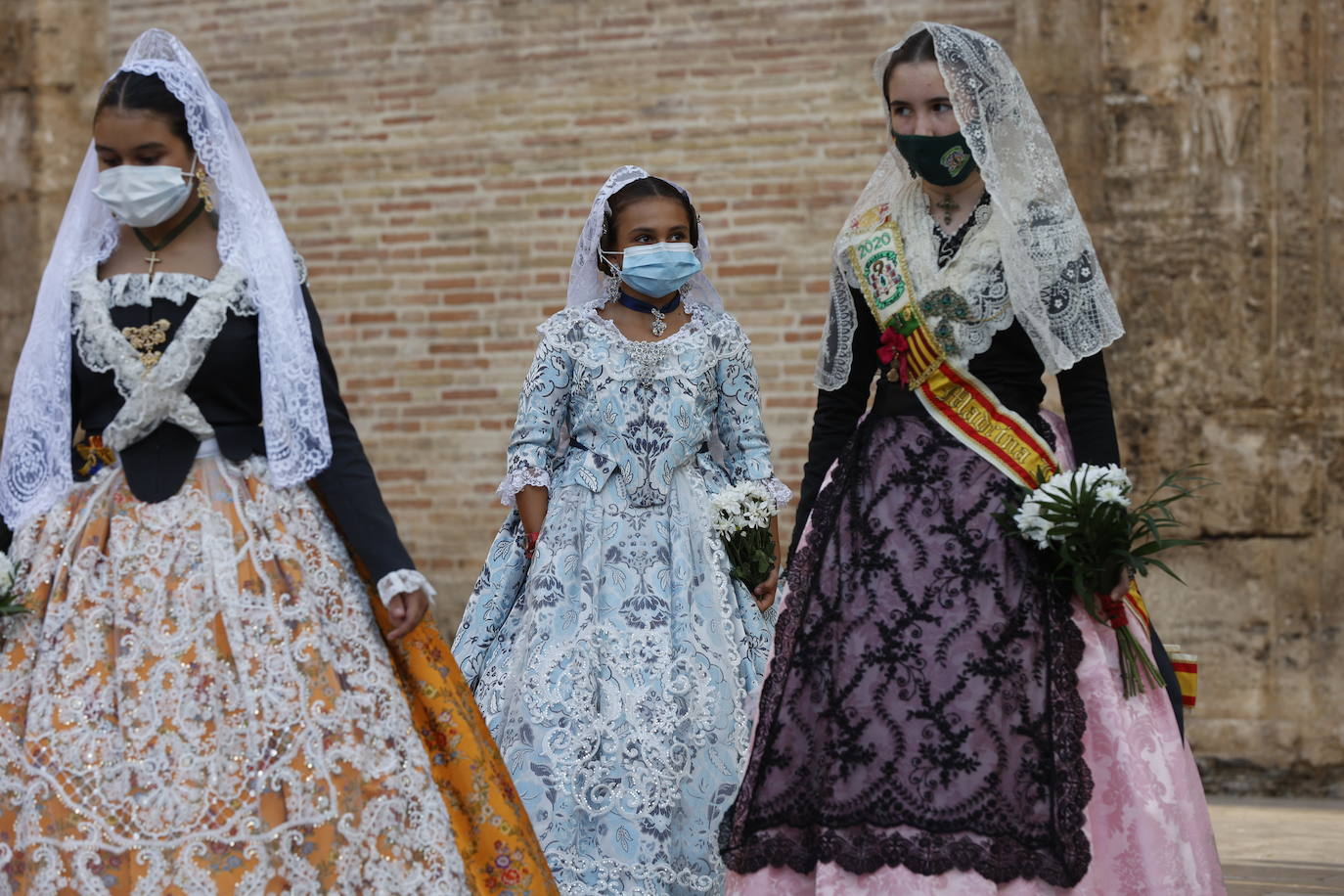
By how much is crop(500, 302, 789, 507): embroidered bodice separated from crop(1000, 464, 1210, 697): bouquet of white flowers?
166 cm

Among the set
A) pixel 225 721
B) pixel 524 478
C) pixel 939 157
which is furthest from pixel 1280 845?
pixel 225 721

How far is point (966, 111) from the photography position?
418 cm

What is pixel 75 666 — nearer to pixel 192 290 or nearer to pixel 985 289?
pixel 192 290

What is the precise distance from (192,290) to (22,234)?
20.4ft

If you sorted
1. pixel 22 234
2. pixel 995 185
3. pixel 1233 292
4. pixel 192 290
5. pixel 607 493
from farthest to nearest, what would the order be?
pixel 22 234, pixel 1233 292, pixel 607 493, pixel 995 185, pixel 192 290

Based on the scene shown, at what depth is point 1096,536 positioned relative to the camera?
386 cm

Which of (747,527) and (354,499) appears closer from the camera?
(354,499)

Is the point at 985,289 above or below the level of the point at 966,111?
below

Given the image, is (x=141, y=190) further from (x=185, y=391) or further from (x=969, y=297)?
(x=969, y=297)

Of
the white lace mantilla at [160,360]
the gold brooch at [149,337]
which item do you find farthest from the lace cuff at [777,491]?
the gold brooch at [149,337]

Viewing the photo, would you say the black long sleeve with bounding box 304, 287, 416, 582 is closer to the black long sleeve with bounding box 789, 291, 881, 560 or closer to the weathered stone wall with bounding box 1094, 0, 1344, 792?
the black long sleeve with bounding box 789, 291, 881, 560

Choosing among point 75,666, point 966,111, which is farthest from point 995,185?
point 75,666

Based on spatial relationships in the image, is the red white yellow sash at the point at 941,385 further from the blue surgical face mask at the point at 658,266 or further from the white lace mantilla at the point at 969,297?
the blue surgical face mask at the point at 658,266

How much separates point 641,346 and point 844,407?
1.25 metres
